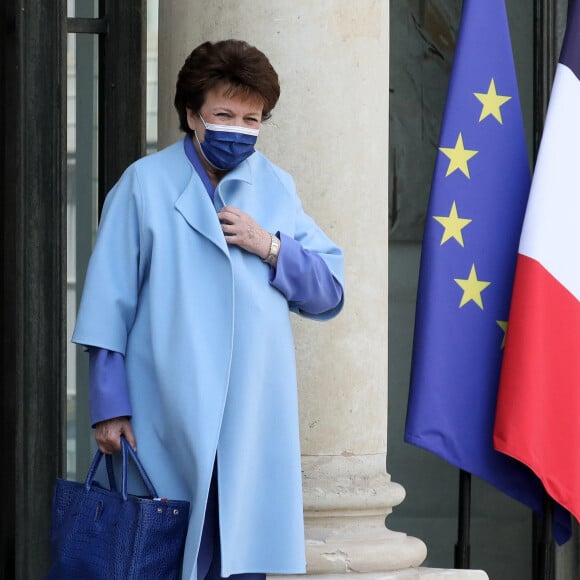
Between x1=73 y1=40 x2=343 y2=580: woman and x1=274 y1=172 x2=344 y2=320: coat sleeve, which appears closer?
x1=73 y1=40 x2=343 y2=580: woman

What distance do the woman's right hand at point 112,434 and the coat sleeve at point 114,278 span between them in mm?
171

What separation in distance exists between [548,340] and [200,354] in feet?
5.97

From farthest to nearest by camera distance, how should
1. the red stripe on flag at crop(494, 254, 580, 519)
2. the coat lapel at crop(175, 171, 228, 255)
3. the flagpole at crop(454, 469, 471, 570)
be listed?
1. the flagpole at crop(454, 469, 471, 570)
2. the red stripe on flag at crop(494, 254, 580, 519)
3. the coat lapel at crop(175, 171, 228, 255)

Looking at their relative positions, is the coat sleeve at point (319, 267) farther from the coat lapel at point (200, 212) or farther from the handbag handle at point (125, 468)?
the handbag handle at point (125, 468)

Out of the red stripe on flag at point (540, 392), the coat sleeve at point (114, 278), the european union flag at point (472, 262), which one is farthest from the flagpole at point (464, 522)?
the coat sleeve at point (114, 278)

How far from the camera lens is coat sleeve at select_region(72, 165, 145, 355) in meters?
3.47

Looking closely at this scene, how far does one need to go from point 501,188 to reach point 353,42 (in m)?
0.82

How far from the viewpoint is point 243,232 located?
3559 mm

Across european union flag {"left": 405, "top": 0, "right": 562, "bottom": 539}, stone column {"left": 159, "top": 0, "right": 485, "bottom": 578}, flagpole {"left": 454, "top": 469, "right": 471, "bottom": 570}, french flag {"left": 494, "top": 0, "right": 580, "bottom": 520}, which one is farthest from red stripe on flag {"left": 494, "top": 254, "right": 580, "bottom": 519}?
stone column {"left": 159, "top": 0, "right": 485, "bottom": 578}

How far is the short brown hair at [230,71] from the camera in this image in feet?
11.7

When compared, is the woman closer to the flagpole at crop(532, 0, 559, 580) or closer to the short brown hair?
the short brown hair

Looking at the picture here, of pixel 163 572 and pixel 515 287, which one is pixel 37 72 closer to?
pixel 515 287

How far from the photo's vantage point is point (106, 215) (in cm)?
356

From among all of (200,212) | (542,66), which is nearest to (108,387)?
(200,212)
